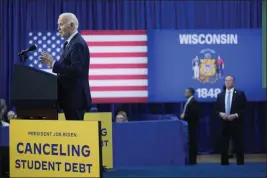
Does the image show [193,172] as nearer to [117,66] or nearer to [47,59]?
[47,59]

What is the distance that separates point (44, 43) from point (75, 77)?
5.43 meters

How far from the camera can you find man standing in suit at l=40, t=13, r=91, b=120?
12.8 ft

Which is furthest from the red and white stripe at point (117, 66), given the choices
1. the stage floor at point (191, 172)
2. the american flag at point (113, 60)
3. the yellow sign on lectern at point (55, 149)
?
the yellow sign on lectern at point (55, 149)

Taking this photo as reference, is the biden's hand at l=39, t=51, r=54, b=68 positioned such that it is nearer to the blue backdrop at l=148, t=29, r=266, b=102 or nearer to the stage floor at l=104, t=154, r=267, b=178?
the stage floor at l=104, t=154, r=267, b=178

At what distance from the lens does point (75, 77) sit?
3.94 meters

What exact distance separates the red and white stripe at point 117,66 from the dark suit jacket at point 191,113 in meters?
1.01

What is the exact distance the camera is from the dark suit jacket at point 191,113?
850 centimetres

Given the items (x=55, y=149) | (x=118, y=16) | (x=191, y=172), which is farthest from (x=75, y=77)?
(x=118, y=16)

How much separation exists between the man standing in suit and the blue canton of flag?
525cm

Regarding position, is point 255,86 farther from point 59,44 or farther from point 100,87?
point 59,44

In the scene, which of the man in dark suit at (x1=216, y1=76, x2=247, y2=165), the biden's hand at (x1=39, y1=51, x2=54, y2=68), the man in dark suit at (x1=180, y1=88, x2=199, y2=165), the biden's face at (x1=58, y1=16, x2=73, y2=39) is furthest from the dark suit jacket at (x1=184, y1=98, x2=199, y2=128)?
the biden's hand at (x1=39, y1=51, x2=54, y2=68)

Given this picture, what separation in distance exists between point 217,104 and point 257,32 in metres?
1.98

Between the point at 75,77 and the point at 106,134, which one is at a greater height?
the point at 75,77

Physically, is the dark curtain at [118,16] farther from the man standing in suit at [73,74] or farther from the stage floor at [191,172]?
the man standing in suit at [73,74]
